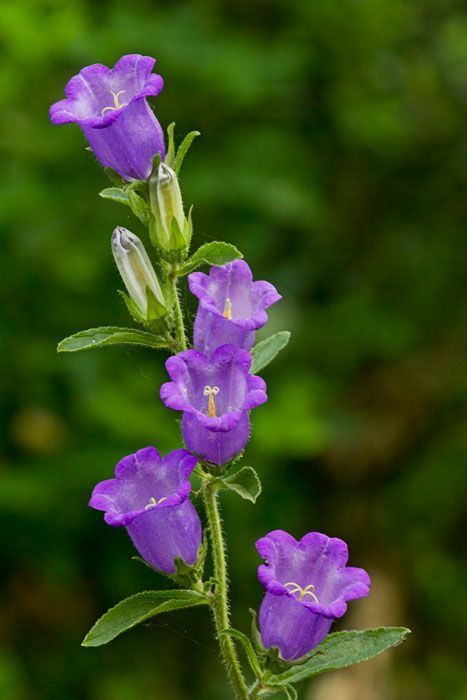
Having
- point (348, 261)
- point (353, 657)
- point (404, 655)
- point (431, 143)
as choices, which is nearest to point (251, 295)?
point (353, 657)

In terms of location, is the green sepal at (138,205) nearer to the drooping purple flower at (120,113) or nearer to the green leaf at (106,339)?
the drooping purple flower at (120,113)

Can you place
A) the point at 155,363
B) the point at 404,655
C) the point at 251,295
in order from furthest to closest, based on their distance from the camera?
the point at 404,655
the point at 155,363
the point at 251,295

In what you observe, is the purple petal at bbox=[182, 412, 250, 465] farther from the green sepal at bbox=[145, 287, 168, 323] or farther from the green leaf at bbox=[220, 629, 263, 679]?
the green leaf at bbox=[220, 629, 263, 679]

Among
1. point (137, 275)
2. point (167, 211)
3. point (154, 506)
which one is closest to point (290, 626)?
point (154, 506)

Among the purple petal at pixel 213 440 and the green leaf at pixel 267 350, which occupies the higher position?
the green leaf at pixel 267 350

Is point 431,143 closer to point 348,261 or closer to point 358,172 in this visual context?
point 358,172

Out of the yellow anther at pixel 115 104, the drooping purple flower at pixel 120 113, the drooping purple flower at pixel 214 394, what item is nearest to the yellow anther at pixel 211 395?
the drooping purple flower at pixel 214 394

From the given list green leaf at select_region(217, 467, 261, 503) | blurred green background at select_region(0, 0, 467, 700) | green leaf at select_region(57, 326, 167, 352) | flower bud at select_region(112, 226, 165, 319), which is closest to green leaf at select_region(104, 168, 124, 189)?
flower bud at select_region(112, 226, 165, 319)
